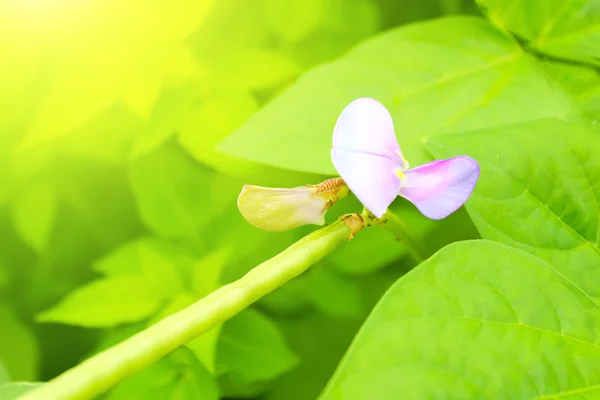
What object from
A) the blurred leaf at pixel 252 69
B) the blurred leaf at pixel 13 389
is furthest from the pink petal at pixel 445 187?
the blurred leaf at pixel 252 69

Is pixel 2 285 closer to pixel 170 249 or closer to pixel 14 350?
pixel 14 350

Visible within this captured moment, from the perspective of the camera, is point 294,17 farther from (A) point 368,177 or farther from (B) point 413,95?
(A) point 368,177

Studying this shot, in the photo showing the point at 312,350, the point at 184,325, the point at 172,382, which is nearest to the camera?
the point at 184,325

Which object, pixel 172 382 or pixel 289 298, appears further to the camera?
pixel 289 298

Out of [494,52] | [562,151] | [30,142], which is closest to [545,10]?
[494,52]

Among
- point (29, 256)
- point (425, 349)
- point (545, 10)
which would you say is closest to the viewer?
point (425, 349)

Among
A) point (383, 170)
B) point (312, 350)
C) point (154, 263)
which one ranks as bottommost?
point (312, 350)

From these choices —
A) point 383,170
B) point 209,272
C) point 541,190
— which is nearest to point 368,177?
point 383,170
